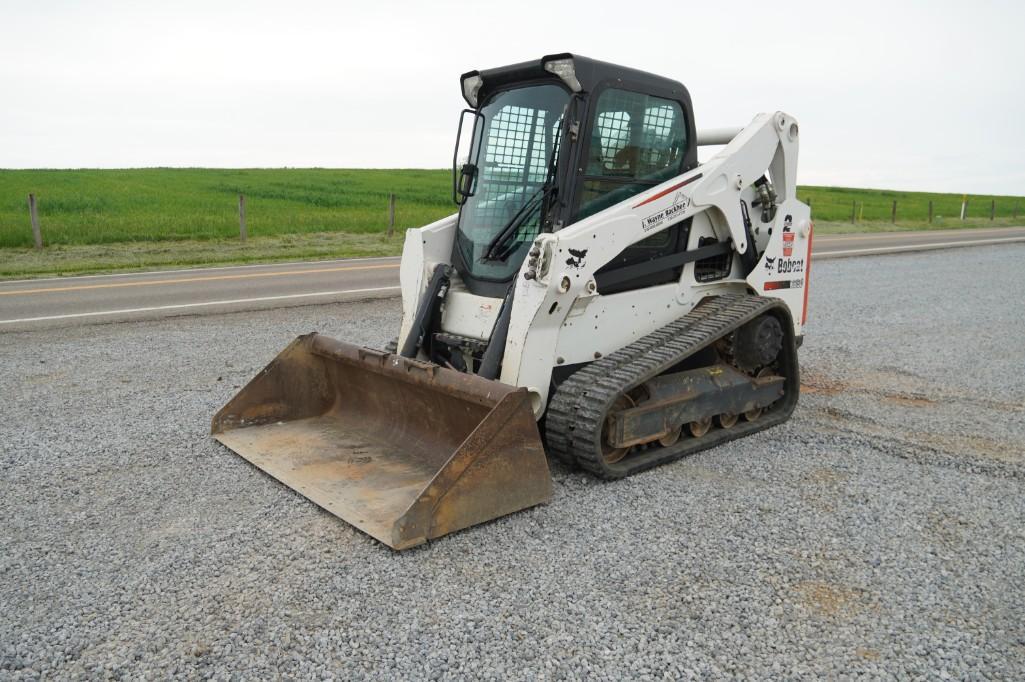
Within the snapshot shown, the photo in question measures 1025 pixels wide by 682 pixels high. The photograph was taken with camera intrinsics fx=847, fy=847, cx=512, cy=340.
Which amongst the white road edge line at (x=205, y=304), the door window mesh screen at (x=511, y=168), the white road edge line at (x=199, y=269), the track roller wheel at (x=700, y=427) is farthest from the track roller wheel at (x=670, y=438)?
the white road edge line at (x=199, y=269)

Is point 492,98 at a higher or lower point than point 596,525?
higher

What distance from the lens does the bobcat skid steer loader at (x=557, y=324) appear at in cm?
480

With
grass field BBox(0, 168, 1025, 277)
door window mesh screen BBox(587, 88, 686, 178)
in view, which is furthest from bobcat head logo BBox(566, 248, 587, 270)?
grass field BBox(0, 168, 1025, 277)

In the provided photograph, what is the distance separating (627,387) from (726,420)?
53.7 inches

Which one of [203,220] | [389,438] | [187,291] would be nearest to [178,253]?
[203,220]

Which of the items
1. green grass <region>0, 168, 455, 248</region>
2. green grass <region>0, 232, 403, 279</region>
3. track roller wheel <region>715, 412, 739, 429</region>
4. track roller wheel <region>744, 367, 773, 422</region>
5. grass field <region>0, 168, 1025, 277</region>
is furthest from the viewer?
green grass <region>0, 168, 455, 248</region>

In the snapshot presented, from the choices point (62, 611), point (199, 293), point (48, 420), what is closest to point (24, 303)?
point (199, 293)

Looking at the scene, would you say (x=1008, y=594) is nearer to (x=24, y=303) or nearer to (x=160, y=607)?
(x=160, y=607)

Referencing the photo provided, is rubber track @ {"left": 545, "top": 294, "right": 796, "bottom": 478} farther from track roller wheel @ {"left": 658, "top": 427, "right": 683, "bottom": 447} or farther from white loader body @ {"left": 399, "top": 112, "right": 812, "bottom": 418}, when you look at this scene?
white loader body @ {"left": 399, "top": 112, "right": 812, "bottom": 418}

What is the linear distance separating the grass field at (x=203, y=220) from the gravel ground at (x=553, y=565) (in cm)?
1247

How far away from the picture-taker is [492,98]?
5906mm

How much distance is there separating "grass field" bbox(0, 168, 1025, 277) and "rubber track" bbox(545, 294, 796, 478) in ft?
44.1

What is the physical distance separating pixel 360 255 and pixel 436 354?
43.6 ft

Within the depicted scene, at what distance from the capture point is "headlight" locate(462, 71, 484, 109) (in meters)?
5.91
